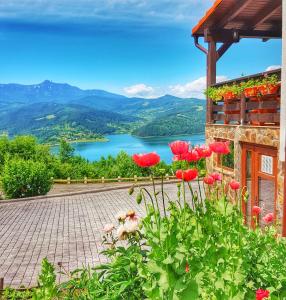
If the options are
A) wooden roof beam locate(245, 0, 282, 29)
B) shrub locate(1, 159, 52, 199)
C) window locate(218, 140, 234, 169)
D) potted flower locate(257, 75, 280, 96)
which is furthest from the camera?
shrub locate(1, 159, 52, 199)

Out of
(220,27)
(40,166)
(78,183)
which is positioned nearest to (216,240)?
(220,27)

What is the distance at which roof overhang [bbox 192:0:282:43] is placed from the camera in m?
11.5

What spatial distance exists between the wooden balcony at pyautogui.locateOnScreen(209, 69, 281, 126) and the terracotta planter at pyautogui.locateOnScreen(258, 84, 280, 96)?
9 centimetres

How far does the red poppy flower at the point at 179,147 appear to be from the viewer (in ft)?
13.4

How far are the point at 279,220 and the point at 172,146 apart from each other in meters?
5.37

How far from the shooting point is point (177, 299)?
10.4ft

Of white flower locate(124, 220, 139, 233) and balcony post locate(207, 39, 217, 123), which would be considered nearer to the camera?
white flower locate(124, 220, 139, 233)

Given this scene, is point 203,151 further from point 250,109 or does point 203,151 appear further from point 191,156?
point 250,109

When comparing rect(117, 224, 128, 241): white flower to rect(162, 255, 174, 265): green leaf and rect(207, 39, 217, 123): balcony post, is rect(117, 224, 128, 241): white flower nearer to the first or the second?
rect(162, 255, 174, 265): green leaf

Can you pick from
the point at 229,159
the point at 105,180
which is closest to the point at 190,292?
the point at 229,159

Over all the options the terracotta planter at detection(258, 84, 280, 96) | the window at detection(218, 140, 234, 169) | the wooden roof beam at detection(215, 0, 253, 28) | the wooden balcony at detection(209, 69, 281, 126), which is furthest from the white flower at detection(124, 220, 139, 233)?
the wooden roof beam at detection(215, 0, 253, 28)

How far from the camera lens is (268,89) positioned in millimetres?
9352

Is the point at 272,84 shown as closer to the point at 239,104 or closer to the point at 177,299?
the point at 239,104

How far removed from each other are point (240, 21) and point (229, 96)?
3.24m
